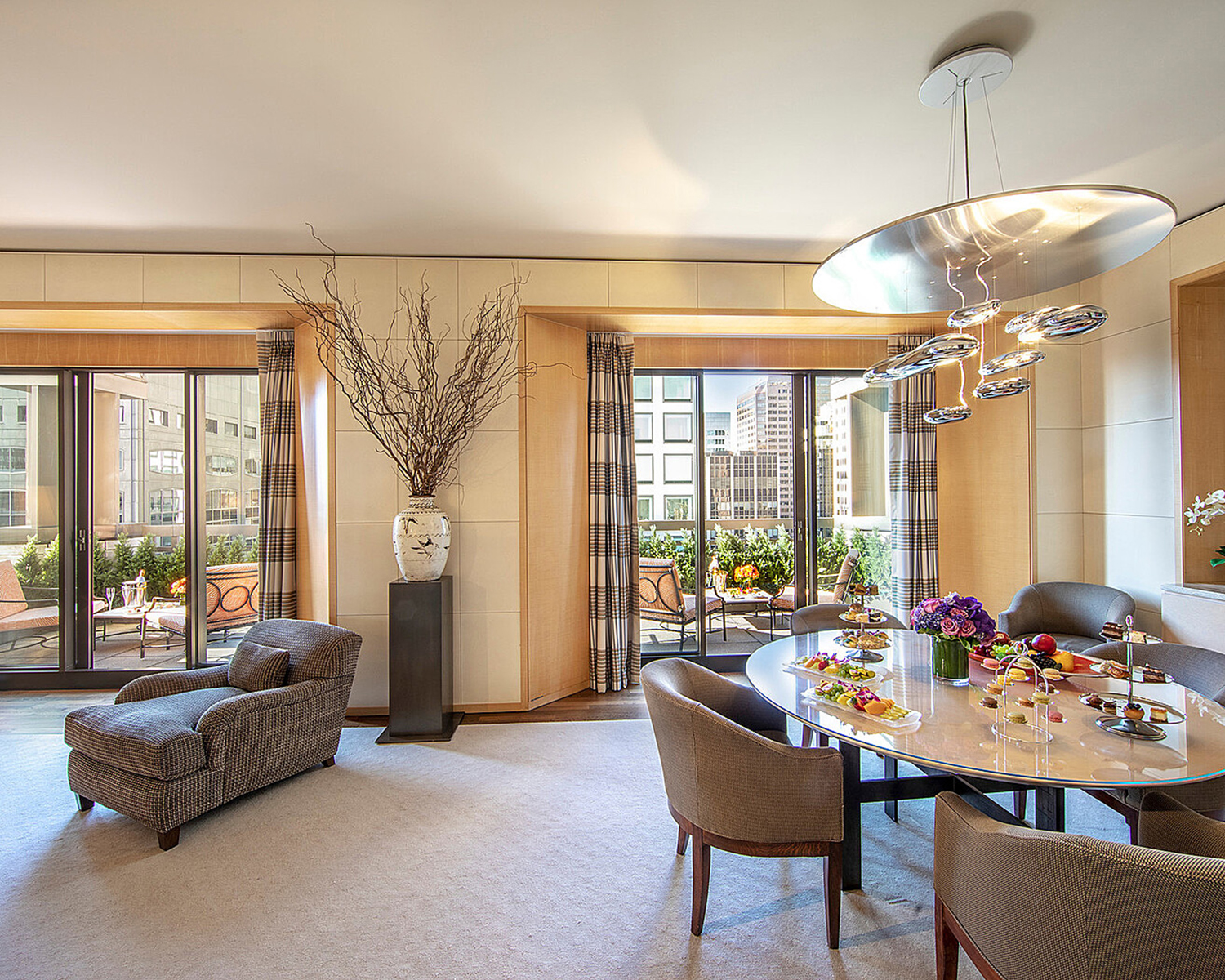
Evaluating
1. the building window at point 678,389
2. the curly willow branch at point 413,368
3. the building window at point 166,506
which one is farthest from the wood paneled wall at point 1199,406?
the building window at point 166,506

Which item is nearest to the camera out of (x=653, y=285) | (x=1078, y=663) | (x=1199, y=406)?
(x=1078, y=663)

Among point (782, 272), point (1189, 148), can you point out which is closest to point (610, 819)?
point (782, 272)

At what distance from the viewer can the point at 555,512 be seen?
4.21 metres

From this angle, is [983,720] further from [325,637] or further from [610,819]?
[325,637]

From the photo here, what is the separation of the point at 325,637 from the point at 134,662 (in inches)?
105

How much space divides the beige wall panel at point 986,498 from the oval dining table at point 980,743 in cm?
229

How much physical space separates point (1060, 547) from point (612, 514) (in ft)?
10.4

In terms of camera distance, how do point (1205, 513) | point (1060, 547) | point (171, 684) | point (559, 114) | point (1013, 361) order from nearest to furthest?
point (1013, 361) < point (559, 114) < point (171, 684) < point (1205, 513) < point (1060, 547)

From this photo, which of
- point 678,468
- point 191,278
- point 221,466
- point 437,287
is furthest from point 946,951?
point 221,466

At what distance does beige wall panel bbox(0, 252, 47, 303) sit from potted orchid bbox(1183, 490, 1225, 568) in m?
7.01

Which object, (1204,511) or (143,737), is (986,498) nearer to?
(1204,511)

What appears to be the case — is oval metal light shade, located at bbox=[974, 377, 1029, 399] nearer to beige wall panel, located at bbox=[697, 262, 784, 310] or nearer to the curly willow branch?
beige wall panel, located at bbox=[697, 262, 784, 310]

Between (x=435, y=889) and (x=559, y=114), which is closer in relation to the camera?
(x=435, y=889)

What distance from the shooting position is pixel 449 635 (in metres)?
3.75
